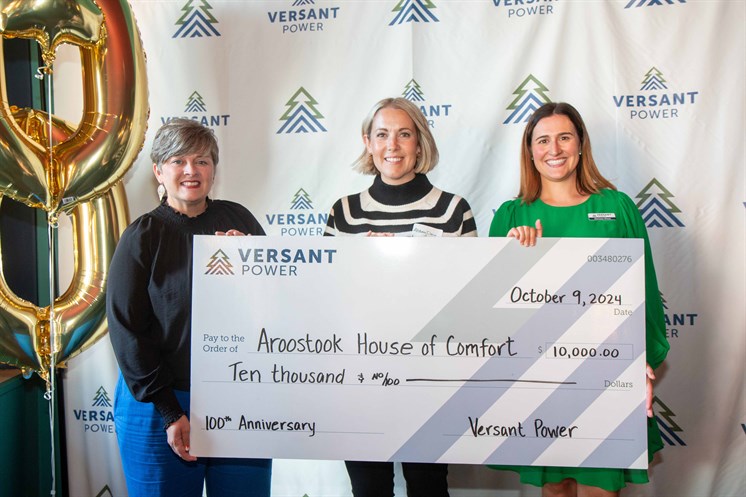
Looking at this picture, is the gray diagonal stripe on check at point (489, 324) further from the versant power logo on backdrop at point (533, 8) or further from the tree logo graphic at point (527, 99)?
the versant power logo on backdrop at point (533, 8)

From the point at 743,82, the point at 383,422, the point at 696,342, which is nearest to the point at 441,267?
the point at 383,422

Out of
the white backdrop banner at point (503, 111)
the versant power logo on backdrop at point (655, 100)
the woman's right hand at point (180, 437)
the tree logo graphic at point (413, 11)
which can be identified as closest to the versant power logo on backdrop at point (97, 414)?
the white backdrop banner at point (503, 111)

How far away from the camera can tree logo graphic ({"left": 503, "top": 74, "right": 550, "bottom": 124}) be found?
2004mm

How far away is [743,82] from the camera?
1.93m

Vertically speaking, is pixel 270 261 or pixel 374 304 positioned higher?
pixel 270 261

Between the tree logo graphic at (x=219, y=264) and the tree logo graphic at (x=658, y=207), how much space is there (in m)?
1.43

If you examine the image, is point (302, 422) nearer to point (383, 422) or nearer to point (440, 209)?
point (383, 422)

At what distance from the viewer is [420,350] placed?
1.40 meters

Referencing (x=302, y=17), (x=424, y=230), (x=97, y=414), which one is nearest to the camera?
(x=424, y=230)

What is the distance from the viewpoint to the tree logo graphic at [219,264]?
1392 mm

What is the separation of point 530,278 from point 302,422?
0.66 metres

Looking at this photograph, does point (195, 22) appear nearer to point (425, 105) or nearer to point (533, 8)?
point (425, 105)

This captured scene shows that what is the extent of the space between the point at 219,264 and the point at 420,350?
53 centimetres

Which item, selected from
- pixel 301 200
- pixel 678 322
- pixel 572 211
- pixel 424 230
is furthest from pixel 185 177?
pixel 678 322
